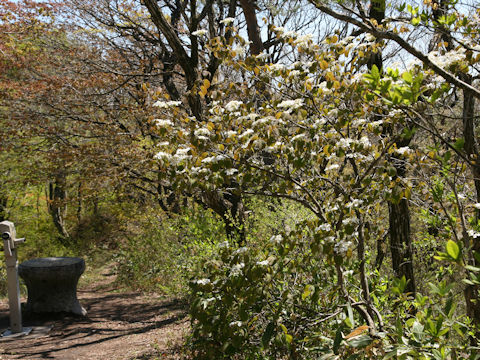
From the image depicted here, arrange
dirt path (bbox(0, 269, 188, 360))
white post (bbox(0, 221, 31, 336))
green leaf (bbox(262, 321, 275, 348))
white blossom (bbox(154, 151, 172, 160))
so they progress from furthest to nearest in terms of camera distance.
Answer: white post (bbox(0, 221, 31, 336)) < dirt path (bbox(0, 269, 188, 360)) < white blossom (bbox(154, 151, 172, 160)) < green leaf (bbox(262, 321, 275, 348))

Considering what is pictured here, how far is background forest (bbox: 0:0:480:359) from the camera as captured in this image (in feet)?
7.63

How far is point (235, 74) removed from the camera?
28.6 feet

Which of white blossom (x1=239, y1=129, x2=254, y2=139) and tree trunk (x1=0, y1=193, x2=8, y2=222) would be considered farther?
tree trunk (x1=0, y1=193, x2=8, y2=222)

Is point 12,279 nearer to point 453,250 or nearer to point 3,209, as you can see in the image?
point 453,250

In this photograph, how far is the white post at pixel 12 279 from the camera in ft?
23.1

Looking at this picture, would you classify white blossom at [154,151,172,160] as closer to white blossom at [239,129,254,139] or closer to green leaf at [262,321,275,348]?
white blossom at [239,129,254,139]

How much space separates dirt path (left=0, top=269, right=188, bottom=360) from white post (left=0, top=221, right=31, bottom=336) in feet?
1.00

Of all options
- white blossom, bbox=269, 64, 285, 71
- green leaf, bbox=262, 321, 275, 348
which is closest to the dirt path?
green leaf, bbox=262, 321, 275, 348

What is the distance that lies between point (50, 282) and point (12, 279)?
2.69 ft

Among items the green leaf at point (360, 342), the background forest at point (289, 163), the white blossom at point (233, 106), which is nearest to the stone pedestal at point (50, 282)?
the background forest at point (289, 163)

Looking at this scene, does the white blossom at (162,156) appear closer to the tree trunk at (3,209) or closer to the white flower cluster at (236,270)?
the white flower cluster at (236,270)

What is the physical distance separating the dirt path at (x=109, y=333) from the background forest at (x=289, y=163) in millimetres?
802

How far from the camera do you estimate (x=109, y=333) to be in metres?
7.34

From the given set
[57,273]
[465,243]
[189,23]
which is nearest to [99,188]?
[57,273]
